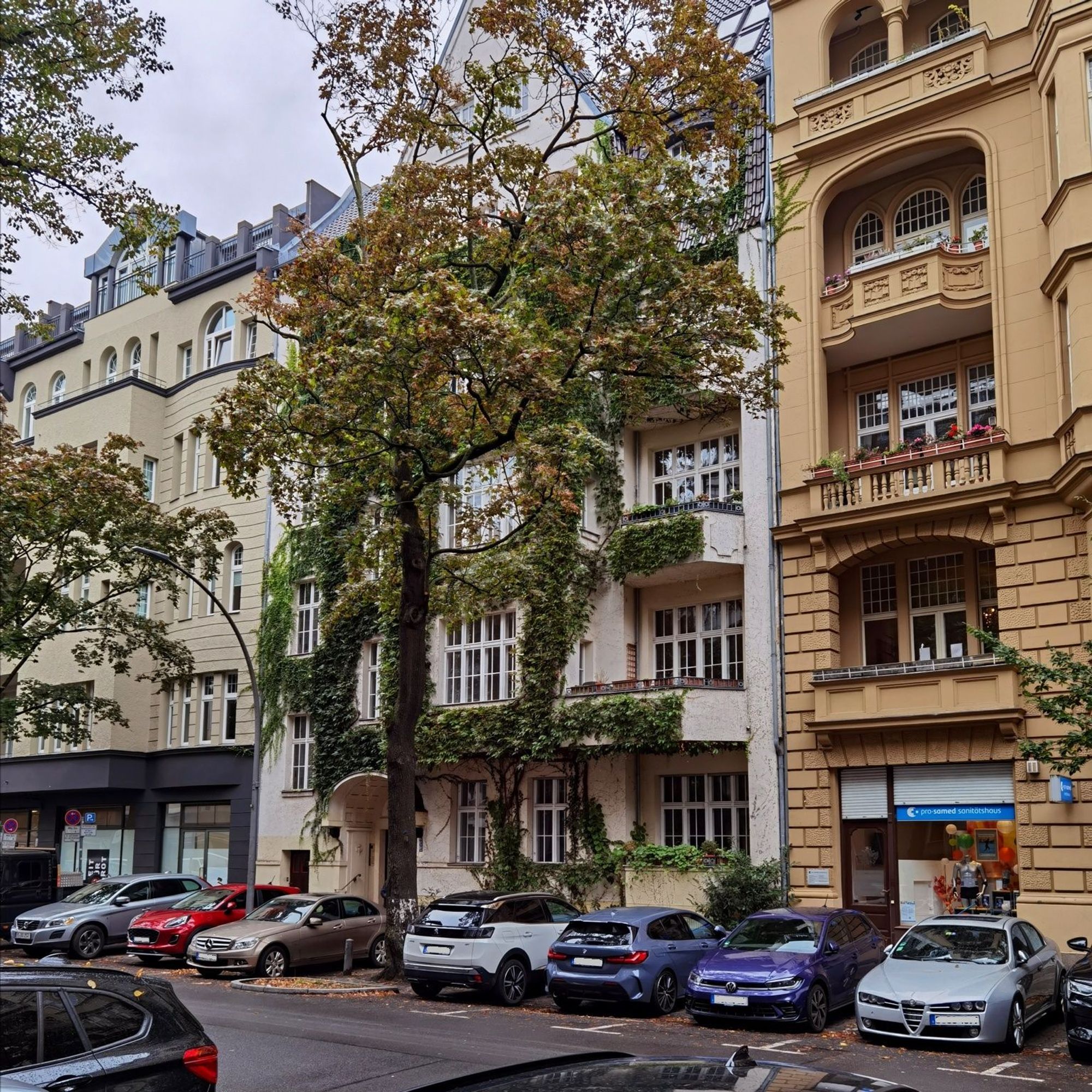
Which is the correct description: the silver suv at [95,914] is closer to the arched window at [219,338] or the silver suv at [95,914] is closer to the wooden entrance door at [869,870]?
the wooden entrance door at [869,870]

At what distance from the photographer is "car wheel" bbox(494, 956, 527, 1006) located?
17.9 meters

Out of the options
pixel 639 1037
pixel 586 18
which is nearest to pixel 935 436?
pixel 586 18

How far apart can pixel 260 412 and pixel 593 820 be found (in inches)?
455

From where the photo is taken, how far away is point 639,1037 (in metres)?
14.5

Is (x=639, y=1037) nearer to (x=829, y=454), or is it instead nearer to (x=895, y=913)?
(x=895, y=913)

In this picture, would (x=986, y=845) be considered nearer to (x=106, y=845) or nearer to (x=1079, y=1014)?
(x=1079, y=1014)

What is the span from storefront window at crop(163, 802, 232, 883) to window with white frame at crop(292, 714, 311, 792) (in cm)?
303

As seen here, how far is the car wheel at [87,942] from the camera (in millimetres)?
26125

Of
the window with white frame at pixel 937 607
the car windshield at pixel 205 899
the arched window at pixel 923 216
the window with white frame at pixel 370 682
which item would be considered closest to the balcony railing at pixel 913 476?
the window with white frame at pixel 937 607

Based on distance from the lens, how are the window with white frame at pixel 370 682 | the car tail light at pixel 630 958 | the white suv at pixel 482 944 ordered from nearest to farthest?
the car tail light at pixel 630 958, the white suv at pixel 482 944, the window with white frame at pixel 370 682

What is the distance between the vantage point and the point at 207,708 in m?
36.5

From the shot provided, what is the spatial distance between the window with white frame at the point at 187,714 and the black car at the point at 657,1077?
114 ft

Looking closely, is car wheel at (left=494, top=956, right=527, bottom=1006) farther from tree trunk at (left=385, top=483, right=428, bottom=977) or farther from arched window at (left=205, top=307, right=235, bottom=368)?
arched window at (left=205, top=307, right=235, bottom=368)

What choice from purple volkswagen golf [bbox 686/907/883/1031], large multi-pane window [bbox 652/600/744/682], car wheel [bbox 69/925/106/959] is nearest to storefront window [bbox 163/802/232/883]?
car wheel [bbox 69/925/106/959]
